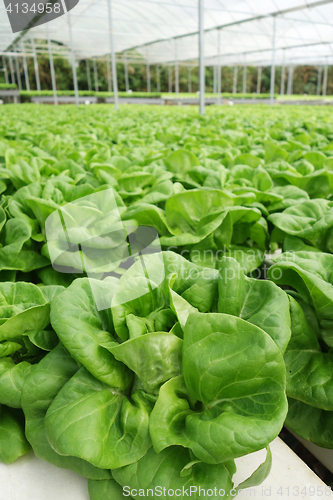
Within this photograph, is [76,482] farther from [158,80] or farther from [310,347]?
[158,80]

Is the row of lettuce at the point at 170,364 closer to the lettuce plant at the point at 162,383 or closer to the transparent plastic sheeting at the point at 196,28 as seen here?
the lettuce plant at the point at 162,383

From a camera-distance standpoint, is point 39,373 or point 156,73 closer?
point 39,373

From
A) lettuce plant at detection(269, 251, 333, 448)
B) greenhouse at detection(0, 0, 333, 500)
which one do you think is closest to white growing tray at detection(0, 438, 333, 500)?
greenhouse at detection(0, 0, 333, 500)

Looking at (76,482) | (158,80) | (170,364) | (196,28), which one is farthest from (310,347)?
(158,80)

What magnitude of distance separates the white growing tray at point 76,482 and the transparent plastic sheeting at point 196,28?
1931cm

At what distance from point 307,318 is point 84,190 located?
1.36 metres

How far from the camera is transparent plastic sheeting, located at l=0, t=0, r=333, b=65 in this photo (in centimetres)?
2205

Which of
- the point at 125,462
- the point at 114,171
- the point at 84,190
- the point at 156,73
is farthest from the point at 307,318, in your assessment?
the point at 156,73

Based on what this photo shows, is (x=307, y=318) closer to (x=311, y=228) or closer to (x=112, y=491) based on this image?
(x=311, y=228)

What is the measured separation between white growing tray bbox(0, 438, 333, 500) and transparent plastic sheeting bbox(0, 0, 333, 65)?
760 inches

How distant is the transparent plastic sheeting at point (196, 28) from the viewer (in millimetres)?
22047

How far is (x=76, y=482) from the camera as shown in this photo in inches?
49.1

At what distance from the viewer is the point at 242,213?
1.90m

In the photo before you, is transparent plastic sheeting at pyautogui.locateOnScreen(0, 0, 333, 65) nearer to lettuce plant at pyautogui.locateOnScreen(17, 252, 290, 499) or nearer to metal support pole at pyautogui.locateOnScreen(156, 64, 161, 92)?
metal support pole at pyautogui.locateOnScreen(156, 64, 161, 92)
